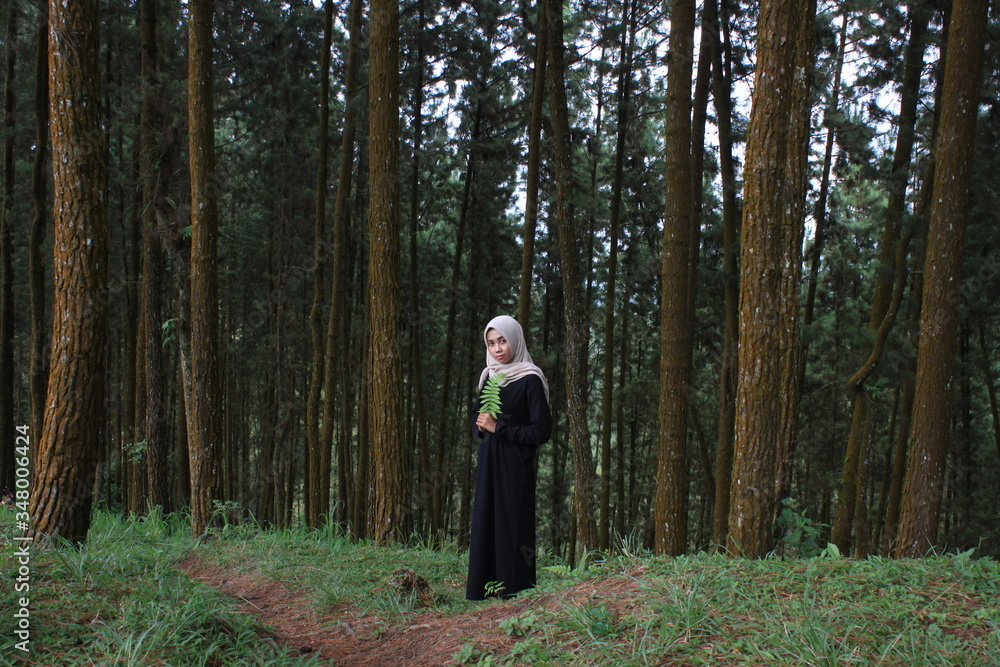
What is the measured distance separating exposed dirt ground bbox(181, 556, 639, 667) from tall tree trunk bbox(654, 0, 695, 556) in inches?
118

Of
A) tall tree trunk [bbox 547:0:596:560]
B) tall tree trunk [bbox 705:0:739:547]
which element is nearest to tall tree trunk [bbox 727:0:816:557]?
tall tree trunk [bbox 547:0:596:560]

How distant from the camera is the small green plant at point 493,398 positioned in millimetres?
5133

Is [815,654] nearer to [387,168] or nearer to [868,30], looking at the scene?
[387,168]

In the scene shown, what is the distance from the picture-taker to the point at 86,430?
5109 mm

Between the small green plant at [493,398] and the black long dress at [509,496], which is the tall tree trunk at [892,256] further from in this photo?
the small green plant at [493,398]

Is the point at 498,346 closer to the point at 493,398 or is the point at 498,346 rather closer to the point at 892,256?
the point at 493,398

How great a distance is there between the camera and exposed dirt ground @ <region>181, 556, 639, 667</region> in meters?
3.82

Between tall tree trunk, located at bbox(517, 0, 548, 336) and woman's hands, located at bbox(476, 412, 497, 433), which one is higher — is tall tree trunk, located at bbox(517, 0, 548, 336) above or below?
above

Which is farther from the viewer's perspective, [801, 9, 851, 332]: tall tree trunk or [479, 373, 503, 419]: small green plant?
[801, 9, 851, 332]: tall tree trunk

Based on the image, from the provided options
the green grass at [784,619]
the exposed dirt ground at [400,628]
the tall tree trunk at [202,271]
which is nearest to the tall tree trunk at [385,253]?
the exposed dirt ground at [400,628]

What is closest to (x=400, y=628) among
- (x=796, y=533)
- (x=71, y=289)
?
(x=796, y=533)

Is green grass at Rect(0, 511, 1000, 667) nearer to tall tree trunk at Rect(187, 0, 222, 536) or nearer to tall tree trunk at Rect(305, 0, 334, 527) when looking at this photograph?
tall tree trunk at Rect(187, 0, 222, 536)

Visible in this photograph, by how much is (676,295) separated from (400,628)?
4.31 meters

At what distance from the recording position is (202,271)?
7.43m
